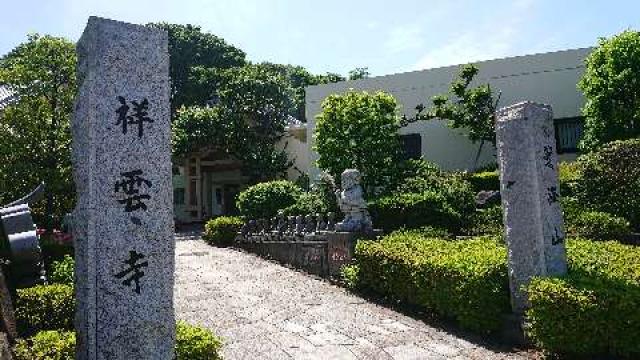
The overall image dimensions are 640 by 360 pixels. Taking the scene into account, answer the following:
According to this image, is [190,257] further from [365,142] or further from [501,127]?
[501,127]

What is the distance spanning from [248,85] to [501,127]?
20.7 m

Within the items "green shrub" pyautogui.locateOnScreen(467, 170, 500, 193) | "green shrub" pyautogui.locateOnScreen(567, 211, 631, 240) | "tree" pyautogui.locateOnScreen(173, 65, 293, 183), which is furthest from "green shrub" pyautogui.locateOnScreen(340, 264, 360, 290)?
"tree" pyautogui.locateOnScreen(173, 65, 293, 183)

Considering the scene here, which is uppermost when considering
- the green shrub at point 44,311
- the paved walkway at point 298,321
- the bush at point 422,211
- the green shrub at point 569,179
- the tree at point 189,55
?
the tree at point 189,55

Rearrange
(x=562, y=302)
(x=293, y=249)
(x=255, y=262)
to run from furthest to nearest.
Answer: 1. (x=255, y=262)
2. (x=293, y=249)
3. (x=562, y=302)

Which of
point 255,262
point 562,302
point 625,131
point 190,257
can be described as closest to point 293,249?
point 255,262

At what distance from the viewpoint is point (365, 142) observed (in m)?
18.1

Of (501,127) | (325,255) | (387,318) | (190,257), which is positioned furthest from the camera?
(190,257)

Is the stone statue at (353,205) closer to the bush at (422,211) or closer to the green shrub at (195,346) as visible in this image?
the bush at (422,211)

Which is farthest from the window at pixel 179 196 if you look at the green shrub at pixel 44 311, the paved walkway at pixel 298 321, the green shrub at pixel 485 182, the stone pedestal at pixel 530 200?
the stone pedestal at pixel 530 200

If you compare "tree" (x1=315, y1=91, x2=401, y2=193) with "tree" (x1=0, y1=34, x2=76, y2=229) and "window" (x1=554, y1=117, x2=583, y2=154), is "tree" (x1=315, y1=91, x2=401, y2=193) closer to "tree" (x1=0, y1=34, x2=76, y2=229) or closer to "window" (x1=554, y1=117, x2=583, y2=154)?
"window" (x1=554, y1=117, x2=583, y2=154)

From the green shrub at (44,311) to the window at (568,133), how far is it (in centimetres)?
1931

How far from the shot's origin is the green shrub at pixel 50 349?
5125 mm

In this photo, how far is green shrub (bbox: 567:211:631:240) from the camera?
12406mm

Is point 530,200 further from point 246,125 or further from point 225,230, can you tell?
point 246,125
